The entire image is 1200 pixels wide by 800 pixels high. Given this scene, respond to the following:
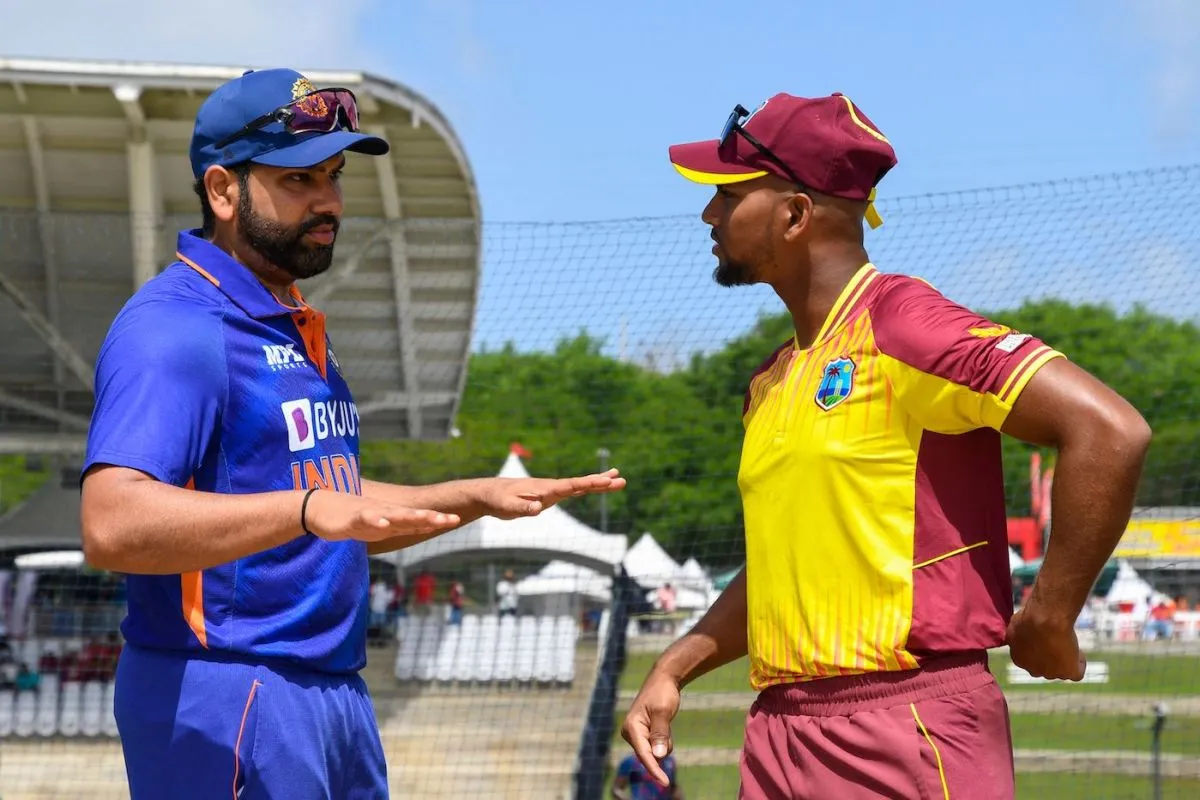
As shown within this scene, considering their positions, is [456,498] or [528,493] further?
[456,498]

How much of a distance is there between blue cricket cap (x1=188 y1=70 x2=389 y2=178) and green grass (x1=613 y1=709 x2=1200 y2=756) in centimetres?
587

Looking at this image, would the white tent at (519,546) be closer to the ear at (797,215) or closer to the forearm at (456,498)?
the forearm at (456,498)

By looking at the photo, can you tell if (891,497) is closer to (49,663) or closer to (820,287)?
(820,287)

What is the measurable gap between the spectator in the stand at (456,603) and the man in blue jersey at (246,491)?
32.6ft

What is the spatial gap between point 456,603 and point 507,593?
0.89 meters

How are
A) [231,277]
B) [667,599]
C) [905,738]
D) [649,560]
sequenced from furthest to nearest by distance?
[649,560], [667,599], [231,277], [905,738]

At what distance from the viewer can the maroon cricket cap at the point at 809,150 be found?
2.45 meters

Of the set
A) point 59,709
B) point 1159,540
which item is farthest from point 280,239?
point 59,709

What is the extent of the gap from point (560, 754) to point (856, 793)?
7.51 meters

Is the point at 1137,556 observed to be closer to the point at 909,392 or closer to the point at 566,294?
the point at 566,294

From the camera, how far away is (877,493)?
2.25 m

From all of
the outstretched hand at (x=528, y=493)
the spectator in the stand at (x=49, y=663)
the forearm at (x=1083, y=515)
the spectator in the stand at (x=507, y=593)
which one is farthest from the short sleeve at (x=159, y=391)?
the spectator in the stand at (x=507, y=593)

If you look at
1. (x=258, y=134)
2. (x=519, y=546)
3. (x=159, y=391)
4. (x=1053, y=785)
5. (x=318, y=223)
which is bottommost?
(x=1053, y=785)

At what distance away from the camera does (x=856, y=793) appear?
2.24 m
